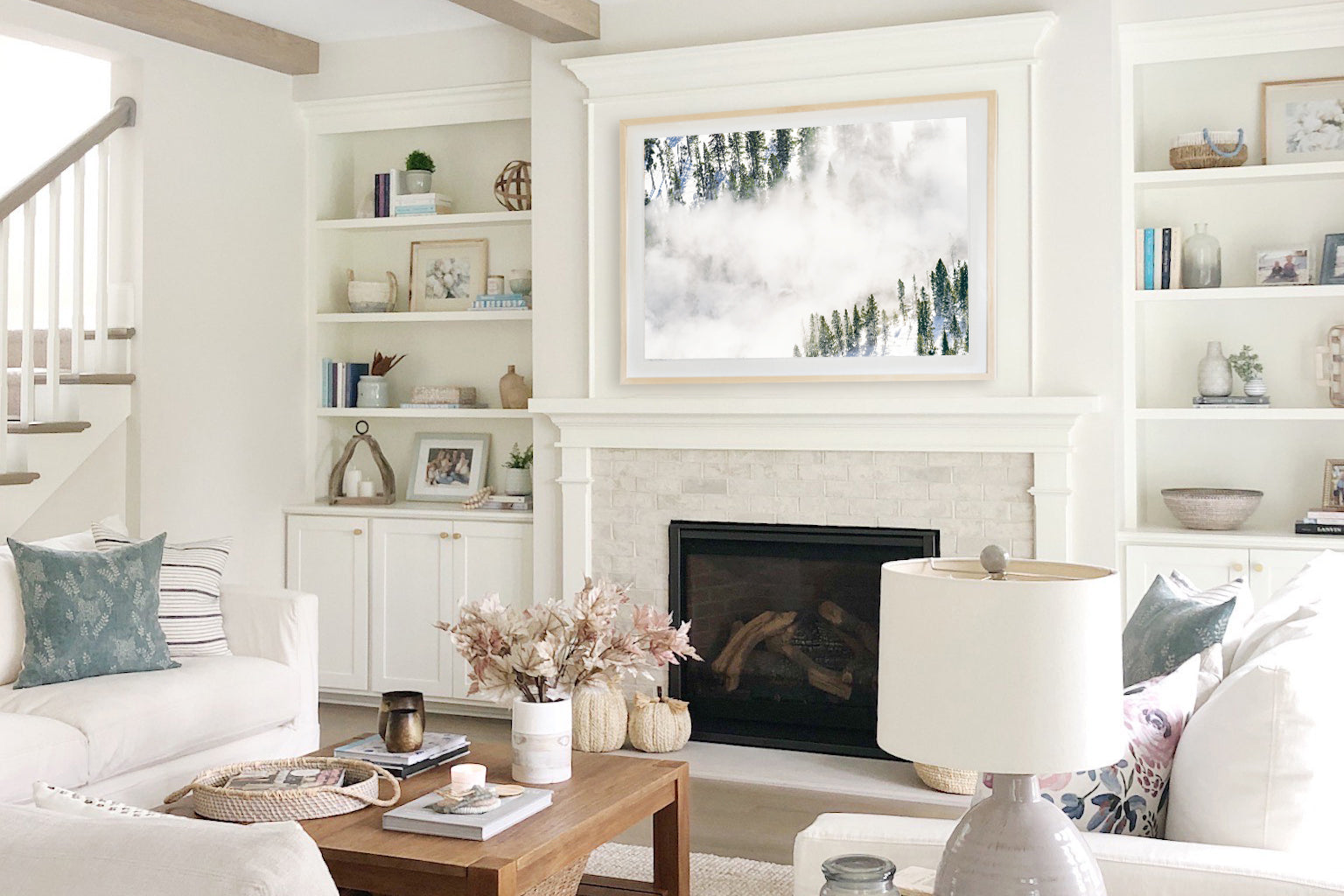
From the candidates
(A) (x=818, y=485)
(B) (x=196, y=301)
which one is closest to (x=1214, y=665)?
(A) (x=818, y=485)

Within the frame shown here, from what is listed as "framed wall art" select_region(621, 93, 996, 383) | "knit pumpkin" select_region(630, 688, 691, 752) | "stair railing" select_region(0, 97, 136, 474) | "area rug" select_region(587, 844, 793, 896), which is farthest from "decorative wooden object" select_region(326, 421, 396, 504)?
"area rug" select_region(587, 844, 793, 896)

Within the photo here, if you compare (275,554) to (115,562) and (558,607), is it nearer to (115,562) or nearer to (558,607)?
(115,562)

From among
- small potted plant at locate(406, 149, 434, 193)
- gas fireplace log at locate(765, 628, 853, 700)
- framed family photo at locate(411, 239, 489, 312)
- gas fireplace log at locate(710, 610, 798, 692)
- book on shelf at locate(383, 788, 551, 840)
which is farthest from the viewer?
framed family photo at locate(411, 239, 489, 312)

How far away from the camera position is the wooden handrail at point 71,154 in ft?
15.6

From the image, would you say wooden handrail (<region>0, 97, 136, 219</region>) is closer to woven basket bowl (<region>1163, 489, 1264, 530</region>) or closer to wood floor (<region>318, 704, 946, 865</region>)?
wood floor (<region>318, 704, 946, 865</region>)

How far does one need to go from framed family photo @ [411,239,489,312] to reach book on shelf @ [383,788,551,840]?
3.54 m

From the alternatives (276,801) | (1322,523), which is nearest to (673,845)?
(276,801)

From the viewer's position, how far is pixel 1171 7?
179 inches

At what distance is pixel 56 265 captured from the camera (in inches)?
192

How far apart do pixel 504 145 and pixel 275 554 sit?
6.76 ft

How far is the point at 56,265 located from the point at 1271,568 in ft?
14.4

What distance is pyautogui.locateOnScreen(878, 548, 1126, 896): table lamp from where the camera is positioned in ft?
4.79

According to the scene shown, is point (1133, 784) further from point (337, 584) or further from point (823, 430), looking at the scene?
point (337, 584)

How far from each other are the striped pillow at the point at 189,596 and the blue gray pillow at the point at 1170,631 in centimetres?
272
